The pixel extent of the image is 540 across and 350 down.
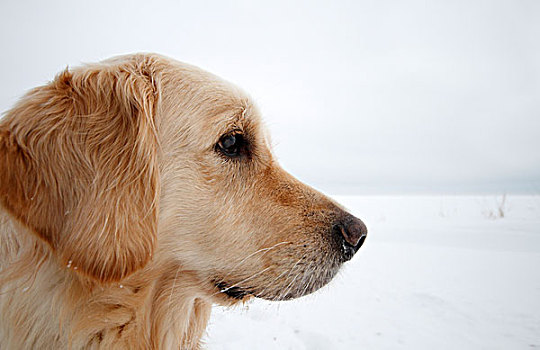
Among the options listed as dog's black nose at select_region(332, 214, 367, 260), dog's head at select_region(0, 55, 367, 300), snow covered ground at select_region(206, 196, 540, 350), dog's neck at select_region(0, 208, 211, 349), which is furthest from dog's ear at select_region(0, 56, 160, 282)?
dog's black nose at select_region(332, 214, 367, 260)

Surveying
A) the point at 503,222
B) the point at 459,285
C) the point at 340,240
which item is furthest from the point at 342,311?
the point at 503,222

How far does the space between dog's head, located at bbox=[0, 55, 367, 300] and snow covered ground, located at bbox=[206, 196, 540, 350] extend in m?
0.35

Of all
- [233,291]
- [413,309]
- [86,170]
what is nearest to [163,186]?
[86,170]

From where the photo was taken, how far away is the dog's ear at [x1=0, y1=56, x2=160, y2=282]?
1238 millimetres

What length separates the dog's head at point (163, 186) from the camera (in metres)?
1.26

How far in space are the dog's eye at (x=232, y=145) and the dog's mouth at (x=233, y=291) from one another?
2.43 ft

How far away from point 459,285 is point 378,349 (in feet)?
6.96

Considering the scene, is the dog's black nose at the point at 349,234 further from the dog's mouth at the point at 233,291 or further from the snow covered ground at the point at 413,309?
the dog's mouth at the point at 233,291

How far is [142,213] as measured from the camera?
137cm

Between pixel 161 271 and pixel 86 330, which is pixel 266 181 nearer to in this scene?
pixel 161 271

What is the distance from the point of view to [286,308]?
362 centimetres

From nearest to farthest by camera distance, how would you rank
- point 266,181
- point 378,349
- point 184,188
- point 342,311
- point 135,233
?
point 135,233 < point 184,188 < point 266,181 < point 378,349 < point 342,311

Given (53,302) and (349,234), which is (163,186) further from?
(349,234)

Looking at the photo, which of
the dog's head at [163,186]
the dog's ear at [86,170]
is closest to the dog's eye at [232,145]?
the dog's head at [163,186]
